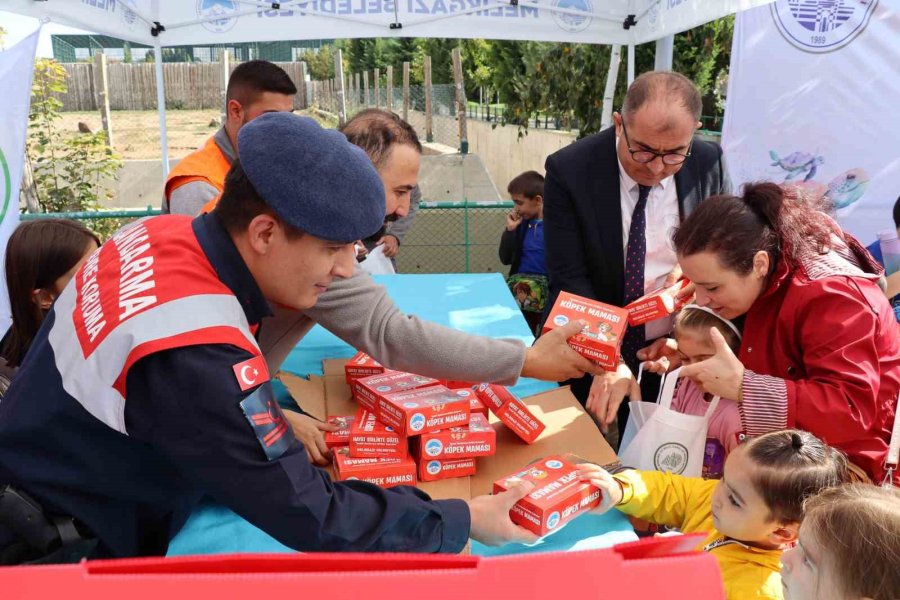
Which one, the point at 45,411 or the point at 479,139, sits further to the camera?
the point at 479,139

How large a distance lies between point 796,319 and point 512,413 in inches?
31.5

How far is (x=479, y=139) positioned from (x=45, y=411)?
1633 cm

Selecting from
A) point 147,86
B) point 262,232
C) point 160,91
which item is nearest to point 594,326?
point 262,232

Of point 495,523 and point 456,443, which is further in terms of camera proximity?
point 456,443

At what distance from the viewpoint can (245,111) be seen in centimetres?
335

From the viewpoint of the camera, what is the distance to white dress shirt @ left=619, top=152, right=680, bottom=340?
2.84 m

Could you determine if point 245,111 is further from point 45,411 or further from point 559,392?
point 45,411

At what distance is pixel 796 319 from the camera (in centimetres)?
193

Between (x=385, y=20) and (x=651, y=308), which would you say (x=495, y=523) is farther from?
(x=385, y=20)

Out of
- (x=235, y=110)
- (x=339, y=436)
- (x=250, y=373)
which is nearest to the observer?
(x=250, y=373)

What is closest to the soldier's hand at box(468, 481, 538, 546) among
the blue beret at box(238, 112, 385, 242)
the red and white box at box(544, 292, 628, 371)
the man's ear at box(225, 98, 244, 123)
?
the blue beret at box(238, 112, 385, 242)

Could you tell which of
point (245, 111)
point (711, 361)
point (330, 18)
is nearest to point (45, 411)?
point (711, 361)

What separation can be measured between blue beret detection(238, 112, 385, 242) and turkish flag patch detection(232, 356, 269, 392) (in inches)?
9.7

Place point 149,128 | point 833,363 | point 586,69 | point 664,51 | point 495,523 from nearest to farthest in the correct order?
point 495,523 < point 833,363 < point 664,51 < point 586,69 < point 149,128
